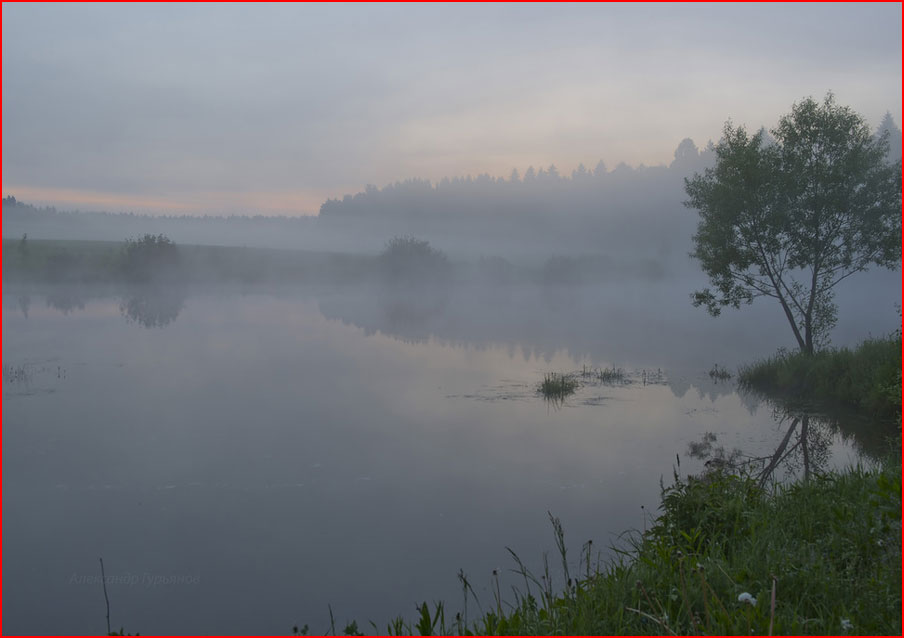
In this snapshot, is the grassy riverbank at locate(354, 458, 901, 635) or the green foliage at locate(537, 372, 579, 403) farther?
the green foliage at locate(537, 372, 579, 403)

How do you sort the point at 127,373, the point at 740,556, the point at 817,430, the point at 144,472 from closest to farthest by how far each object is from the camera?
the point at 740,556 < the point at 144,472 < the point at 817,430 < the point at 127,373

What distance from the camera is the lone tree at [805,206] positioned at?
27.1 m

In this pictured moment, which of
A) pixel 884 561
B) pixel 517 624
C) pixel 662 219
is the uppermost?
A: pixel 662 219

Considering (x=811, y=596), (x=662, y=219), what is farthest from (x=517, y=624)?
(x=662, y=219)

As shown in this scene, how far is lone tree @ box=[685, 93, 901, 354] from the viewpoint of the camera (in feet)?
88.9

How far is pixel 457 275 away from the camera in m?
142

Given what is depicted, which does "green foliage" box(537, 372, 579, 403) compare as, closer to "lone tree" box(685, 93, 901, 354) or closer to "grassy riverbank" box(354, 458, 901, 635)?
"lone tree" box(685, 93, 901, 354)

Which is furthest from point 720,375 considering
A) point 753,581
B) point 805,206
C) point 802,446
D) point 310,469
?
point 753,581

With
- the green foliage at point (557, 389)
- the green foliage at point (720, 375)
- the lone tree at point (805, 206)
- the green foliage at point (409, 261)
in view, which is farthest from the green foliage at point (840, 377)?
the green foliage at point (409, 261)

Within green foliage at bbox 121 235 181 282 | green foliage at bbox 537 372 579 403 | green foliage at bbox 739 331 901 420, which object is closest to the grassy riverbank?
green foliage at bbox 739 331 901 420

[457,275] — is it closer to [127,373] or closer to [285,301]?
[285,301]

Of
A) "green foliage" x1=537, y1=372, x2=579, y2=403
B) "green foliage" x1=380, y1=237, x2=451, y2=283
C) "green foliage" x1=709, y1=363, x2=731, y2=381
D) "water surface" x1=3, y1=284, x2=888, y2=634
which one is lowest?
"water surface" x1=3, y1=284, x2=888, y2=634

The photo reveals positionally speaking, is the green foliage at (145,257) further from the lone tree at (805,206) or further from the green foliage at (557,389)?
the lone tree at (805,206)

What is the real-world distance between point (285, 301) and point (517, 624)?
79696 millimetres
